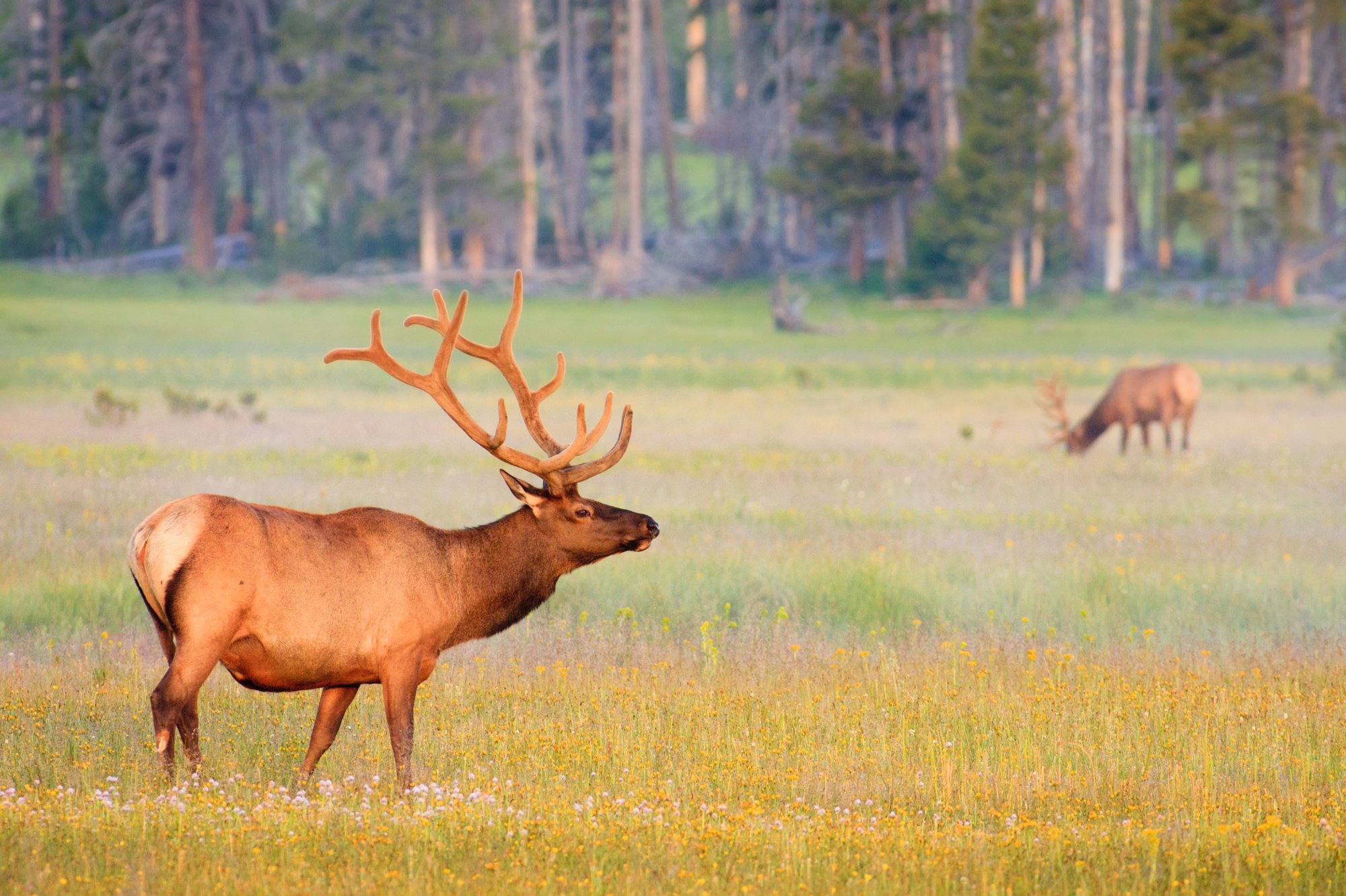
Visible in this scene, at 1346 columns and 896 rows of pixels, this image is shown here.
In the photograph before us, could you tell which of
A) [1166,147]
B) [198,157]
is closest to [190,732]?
[198,157]

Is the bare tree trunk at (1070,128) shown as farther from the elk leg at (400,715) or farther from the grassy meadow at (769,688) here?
the elk leg at (400,715)

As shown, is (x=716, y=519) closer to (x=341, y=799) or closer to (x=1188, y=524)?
(x=1188, y=524)

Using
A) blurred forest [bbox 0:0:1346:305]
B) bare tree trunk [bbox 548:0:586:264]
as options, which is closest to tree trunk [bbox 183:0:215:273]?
blurred forest [bbox 0:0:1346:305]

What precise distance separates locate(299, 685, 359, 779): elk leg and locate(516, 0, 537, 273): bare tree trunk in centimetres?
4805

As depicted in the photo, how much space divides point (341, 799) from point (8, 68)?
2258 inches

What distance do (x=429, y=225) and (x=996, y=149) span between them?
57.6ft

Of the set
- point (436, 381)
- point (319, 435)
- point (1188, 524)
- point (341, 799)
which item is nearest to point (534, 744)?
point (341, 799)

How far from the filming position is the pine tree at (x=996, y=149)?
4731 cm

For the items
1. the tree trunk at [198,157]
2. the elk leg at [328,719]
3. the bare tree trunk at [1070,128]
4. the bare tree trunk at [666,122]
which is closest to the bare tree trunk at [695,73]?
the bare tree trunk at [666,122]

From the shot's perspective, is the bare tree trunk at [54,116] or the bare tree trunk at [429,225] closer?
the bare tree trunk at [429,225]

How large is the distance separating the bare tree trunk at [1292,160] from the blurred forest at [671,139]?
9 cm

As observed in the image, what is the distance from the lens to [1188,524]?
1568 centimetres

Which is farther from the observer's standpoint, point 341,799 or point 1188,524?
point 1188,524

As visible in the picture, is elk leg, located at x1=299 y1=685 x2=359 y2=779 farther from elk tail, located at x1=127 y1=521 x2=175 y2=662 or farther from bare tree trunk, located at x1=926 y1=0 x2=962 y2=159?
bare tree trunk, located at x1=926 y1=0 x2=962 y2=159
